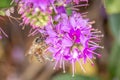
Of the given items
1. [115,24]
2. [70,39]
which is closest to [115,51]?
[115,24]

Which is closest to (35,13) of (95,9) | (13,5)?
(13,5)

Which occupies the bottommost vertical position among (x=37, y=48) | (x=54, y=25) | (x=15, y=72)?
(x=15, y=72)

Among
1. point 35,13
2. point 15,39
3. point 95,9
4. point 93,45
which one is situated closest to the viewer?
point 35,13

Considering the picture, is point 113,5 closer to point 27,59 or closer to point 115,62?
point 115,62

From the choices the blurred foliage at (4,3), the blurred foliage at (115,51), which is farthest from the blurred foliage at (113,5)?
the blurred foliage at (4,3)

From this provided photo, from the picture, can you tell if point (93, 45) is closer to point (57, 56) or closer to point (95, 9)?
point (57, 56)

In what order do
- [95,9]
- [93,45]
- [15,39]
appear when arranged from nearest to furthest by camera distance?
[93,45] < [95,9] < [15,39]
